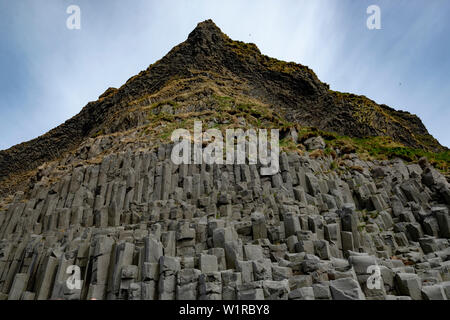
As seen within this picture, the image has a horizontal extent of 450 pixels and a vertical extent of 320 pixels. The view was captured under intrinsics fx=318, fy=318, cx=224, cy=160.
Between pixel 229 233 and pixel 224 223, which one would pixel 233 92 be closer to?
pixel 224 223

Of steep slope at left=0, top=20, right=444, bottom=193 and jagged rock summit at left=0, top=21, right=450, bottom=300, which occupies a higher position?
steep slope at left=0, top=20, right=444, bottom=193

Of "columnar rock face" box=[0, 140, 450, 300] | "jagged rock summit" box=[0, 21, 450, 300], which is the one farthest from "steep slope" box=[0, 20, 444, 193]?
"columnar rock face" box=[0, 140, 450, 300]

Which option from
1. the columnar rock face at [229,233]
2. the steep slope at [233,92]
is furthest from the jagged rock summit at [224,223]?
the steep slope at [233,92]

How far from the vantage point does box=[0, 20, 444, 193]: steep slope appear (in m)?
41.0

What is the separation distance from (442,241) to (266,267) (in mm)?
9223

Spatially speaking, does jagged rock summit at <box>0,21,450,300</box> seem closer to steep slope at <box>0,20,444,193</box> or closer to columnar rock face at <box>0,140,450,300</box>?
columnar rock face at <box>0,140,450,300</box>

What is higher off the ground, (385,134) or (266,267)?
(385,134)

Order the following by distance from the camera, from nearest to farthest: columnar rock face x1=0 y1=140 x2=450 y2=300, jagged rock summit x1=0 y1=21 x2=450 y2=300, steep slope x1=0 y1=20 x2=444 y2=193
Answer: columnar rock face x1=0 y1=140 x2=450 y2=300 → jagged rock summit x1=0 y1=21 x2=450 y2=300 → steep slope x1=0 y1=20 x2=444 y2=193

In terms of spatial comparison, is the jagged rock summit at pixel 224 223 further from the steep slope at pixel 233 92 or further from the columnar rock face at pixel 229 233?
the steep slope at pixel 233 92

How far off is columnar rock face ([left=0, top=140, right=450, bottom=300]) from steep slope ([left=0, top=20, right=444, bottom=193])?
19.5 meters

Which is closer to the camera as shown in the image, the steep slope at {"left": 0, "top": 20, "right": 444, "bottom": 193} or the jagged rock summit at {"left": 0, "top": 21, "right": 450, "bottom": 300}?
the jagged rock summit at {"left": 0, "top": 21, "right": 450, "bottom": 300}
